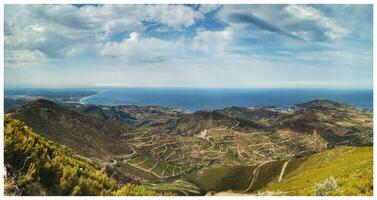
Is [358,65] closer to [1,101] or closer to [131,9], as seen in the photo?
[131,9]

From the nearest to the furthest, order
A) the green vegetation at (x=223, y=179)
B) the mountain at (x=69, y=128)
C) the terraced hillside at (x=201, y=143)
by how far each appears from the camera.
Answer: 1. the green vegetation at (x=223, y=179)
2. the terraced hillside at (x=201, y=143)
3. the mountain at (x=69, y=128)

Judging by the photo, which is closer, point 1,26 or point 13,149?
point 13,149

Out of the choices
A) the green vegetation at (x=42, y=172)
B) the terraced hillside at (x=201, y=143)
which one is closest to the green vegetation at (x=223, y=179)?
the terraced hillside at (x=201, y=143)

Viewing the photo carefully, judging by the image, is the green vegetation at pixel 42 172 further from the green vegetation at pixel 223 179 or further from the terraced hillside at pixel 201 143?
the green vegetation at pixel 223 179

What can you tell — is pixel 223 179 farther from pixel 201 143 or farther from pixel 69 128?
pixel 201 143

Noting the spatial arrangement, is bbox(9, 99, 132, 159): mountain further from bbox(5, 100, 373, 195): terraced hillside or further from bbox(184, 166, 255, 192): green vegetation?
bbox(184, 166, 255, 192): green vegetation

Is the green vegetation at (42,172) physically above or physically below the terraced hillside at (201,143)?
above

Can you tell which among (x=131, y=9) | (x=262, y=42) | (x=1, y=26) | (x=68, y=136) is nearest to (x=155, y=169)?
(x=68, y=136)
